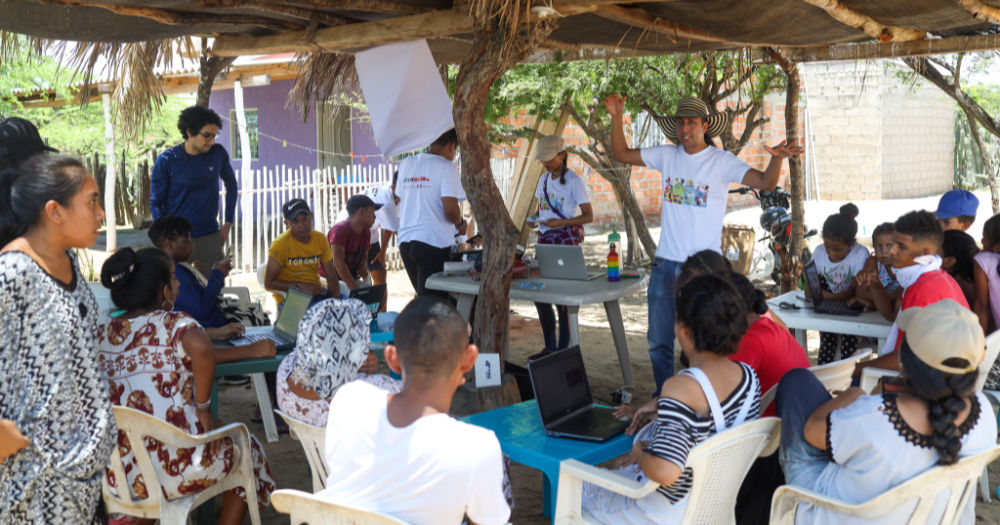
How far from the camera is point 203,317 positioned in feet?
15.9

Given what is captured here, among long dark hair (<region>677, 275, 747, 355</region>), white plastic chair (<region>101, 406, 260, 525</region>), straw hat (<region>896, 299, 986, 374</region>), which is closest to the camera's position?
A: straw hat (<region>896, 299, 986, 374</region>)

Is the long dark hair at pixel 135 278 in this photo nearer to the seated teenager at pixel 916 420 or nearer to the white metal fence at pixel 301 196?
the seated teenager at pixel 916 420

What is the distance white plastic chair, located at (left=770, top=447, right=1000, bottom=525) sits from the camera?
7.70 ft

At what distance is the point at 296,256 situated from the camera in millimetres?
5910

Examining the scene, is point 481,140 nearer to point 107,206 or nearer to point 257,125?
point 107,206

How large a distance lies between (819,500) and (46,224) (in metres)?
2.34

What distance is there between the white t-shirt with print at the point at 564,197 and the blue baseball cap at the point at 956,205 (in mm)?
2513

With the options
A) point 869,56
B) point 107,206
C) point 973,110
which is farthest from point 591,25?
point 107,206

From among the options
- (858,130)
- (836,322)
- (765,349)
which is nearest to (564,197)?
(836,322)

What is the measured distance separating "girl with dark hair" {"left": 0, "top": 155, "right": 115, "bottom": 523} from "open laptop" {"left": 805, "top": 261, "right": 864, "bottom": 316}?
3.65m

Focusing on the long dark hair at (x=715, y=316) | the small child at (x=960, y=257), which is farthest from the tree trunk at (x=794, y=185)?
the long dark hair at (x=715, y=316)

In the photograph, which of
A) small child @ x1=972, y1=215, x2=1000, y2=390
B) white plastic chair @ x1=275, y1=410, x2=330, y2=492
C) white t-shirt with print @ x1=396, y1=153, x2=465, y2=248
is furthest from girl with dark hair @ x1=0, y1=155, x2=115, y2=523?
small child @ x1=972, y1=215, x2=1000, y2=390

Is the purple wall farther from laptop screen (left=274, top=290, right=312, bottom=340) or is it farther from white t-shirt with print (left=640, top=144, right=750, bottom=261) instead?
laptop screen (left=274, top=290, right=312, bottom=340)

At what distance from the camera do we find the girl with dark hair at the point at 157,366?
3.14 metres
